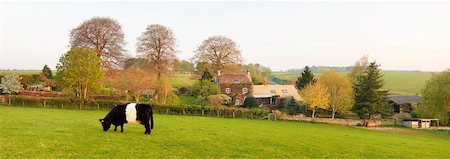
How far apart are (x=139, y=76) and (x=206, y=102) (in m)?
11.1

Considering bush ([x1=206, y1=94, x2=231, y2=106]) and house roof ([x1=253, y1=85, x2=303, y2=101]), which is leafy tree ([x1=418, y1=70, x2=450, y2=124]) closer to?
house roof ([x1=253, y1=85, x2=303, y2=101])

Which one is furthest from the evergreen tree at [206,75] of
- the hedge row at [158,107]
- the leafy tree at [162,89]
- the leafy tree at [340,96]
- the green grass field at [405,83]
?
the green grass field at [405,83]

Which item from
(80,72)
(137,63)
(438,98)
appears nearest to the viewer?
(80,72)

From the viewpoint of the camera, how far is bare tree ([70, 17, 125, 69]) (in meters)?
50.6

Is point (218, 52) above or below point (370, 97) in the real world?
above

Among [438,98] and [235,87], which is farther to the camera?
[235,87]

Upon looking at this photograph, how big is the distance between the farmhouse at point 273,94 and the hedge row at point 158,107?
19.3 metres

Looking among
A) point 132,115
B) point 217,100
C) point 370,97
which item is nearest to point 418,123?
point 370,97

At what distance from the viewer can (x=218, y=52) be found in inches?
2675

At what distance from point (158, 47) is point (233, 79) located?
14.7 m

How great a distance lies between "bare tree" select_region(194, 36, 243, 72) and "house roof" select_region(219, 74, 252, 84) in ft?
18.4

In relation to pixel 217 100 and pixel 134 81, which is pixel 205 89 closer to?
pixel 217 100

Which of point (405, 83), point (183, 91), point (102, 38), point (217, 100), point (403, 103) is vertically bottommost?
point (403, 103)

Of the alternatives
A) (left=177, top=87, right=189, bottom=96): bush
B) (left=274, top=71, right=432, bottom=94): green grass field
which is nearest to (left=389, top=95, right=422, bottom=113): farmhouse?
(left=274, top=71, right=432, bottom=94): green grass field
